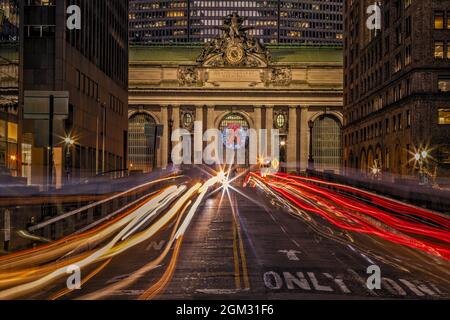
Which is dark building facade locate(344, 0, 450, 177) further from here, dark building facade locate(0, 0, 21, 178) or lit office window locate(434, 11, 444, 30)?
dark building facade locate(0, 0, 21, 178)

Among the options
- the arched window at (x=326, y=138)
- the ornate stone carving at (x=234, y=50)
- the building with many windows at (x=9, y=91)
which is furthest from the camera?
the arched window at (x=326, y=138)

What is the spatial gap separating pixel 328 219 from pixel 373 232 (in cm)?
645

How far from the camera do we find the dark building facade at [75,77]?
59.2m

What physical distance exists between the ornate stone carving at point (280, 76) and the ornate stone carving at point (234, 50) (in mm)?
2512

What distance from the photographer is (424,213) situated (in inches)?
1196

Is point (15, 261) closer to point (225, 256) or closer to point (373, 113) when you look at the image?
point (225, 256)

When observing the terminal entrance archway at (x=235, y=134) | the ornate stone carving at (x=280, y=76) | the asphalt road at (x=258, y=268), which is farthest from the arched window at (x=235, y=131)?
the asphalt road at (x=258, y=268)

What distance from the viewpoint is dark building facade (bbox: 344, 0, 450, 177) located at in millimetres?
71375

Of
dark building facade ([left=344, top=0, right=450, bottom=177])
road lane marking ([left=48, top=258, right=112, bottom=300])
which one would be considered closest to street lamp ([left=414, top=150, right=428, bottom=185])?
dark building facade ([left=344, top=0, right=450, bottom=177])

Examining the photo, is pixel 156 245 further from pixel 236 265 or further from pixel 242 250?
pixel 236 265

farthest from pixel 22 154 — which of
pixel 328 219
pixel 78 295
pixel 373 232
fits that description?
pixel 78 295

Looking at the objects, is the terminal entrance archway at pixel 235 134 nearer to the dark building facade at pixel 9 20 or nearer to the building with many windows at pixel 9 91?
the dark building facade at pixel 9 20

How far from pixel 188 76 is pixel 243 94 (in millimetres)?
10696

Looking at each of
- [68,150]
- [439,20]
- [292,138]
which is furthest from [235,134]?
[68,150]
